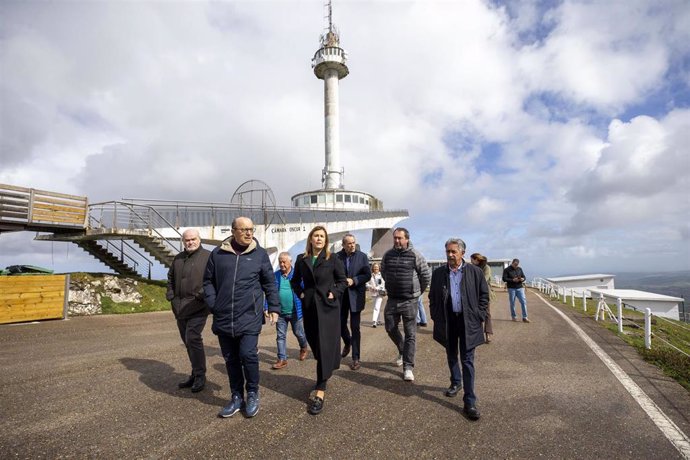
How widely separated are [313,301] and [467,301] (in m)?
1.85

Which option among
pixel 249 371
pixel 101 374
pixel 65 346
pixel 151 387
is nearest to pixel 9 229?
pixel 65 346

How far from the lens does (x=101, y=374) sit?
523 cm

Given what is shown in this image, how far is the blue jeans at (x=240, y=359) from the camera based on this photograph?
3.74 metres

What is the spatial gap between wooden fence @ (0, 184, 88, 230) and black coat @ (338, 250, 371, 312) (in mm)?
12538

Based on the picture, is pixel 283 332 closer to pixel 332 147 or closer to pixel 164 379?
pixel 164 379

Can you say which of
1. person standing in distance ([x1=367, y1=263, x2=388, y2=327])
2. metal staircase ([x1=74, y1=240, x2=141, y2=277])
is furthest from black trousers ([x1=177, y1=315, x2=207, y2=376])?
metal staircase ([x1=74, y1=240, x2=141, y2=277])

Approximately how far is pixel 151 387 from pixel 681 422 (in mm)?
6125

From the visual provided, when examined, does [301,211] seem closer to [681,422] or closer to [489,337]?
[489,337]

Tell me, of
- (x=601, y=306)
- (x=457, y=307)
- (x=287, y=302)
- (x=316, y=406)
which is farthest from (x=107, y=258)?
(x=601, y=306)

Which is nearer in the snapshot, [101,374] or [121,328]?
[101,374]

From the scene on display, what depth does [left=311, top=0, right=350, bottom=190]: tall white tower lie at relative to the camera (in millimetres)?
41812

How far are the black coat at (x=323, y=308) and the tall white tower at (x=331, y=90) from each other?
3688 centimetres

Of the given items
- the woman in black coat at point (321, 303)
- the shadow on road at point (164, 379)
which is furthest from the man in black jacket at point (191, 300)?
the woman in black coat at point (321, 303)

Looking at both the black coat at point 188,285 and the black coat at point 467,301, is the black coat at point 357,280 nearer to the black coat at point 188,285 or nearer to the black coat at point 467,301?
the black coat at point 467,301
